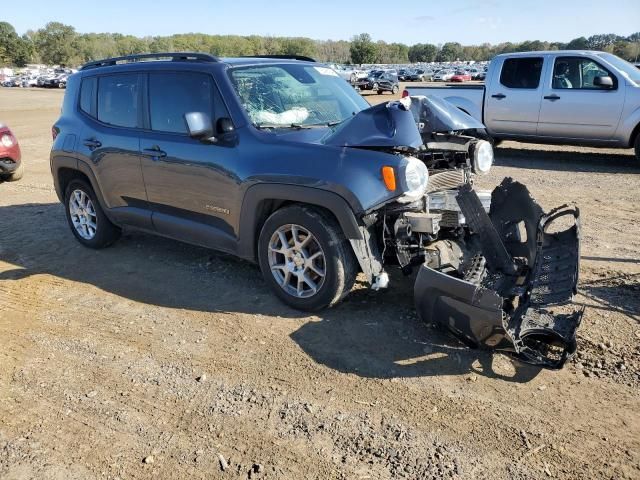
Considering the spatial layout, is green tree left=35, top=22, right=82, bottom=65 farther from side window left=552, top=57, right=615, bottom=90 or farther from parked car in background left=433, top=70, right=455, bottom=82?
side window left=552, top=57, right=615, bottom=90

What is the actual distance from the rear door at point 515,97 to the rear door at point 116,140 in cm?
791

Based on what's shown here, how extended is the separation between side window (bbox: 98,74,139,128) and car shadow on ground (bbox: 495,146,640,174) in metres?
7.22

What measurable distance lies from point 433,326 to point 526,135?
8.21m

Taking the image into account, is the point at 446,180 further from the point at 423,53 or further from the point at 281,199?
the point at 423,53

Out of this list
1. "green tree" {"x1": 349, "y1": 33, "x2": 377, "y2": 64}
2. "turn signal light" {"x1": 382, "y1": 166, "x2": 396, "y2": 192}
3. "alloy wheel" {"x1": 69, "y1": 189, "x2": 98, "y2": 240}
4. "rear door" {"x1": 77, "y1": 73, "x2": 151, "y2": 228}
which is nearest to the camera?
"turn signal light" {"x1": 382, "y1": 166, "x2": 396, "y2": 192}

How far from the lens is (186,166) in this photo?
477 centimetres

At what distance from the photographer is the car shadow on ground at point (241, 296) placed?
12.0 feet

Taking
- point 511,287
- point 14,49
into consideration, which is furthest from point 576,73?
point 14,49

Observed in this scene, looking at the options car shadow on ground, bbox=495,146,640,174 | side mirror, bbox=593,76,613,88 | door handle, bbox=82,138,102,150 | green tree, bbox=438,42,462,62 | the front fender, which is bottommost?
car shadow on ground, bbox=495,146,640,174

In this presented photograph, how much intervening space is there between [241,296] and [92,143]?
2.34 meters

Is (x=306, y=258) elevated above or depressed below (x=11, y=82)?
above

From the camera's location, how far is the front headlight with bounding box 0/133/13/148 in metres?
9.65

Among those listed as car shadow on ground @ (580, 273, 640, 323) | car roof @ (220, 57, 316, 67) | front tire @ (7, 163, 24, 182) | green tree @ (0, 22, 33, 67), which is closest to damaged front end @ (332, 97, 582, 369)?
car shadow on ground @ (580, 273, 640, 323)

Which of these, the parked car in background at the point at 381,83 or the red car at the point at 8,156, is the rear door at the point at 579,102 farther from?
the parked car in background at the point at 381,83
